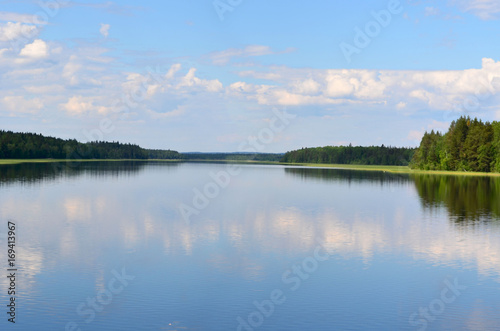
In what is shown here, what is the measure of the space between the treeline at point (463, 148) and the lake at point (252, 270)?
95.4 metres

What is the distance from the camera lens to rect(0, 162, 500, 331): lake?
18.6m

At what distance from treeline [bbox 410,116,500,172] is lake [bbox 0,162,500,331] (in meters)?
95.4

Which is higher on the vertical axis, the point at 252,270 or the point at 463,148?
the point at 463,148

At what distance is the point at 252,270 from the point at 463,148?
435ft

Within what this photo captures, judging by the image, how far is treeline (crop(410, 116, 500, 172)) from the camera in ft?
442

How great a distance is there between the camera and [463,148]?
14238 cm

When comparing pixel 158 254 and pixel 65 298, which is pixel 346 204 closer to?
pixel 158 254

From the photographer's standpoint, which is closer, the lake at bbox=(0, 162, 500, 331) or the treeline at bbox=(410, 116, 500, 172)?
the lake at bbox=(0, 162, 500, 331)

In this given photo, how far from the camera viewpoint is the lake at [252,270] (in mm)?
18609

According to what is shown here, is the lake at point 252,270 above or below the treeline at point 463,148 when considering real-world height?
below

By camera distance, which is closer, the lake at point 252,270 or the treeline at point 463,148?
the lake at point 252,270

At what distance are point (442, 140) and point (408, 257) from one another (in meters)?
137

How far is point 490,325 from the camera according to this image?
17.9 metres

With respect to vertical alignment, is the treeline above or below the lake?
above
